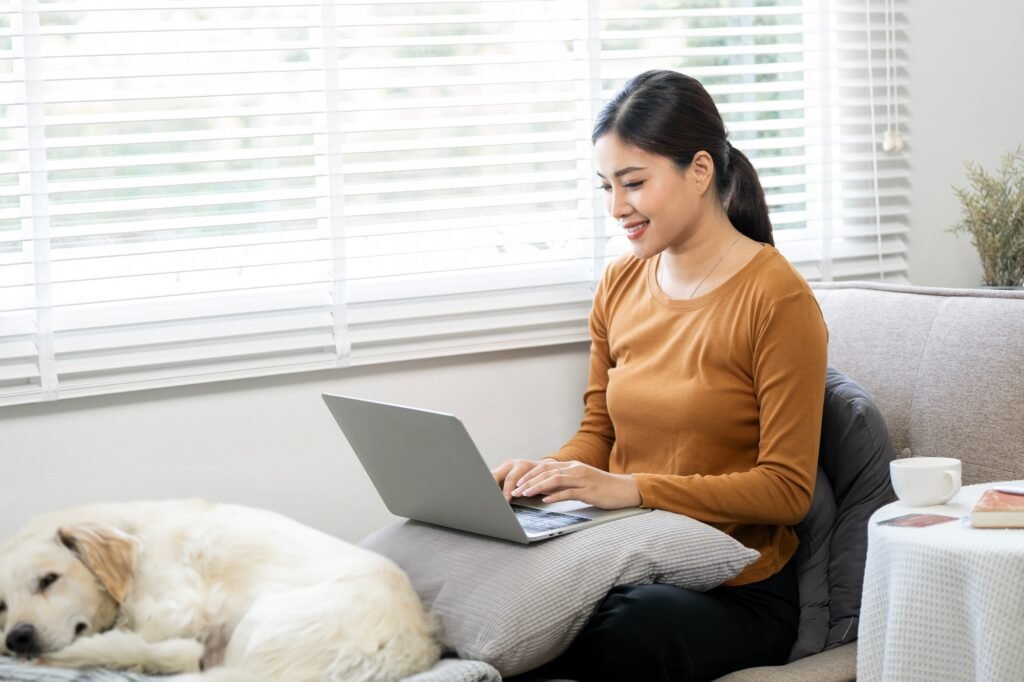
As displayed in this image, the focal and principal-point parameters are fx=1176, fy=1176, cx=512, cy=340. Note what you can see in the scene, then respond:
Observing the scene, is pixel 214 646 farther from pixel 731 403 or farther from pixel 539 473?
pixel 731 403

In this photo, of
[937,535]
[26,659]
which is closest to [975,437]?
[937,535]

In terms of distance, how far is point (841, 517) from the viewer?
1978mm

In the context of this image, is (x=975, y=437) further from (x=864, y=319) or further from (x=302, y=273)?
(x=302, y=273)

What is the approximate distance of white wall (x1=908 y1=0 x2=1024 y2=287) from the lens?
2846 mm

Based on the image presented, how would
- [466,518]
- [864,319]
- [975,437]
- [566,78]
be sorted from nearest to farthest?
[466,518], [975,437], [864,319], [566,78]

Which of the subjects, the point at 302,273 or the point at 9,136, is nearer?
the point at 9,136

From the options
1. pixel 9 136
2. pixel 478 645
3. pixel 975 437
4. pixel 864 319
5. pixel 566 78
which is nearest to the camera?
pixel 478 645

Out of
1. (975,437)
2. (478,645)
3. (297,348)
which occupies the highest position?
(297,348)

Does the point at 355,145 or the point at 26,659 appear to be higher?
the point at 355,145

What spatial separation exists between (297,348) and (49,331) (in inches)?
17.5

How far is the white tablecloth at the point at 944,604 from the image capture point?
1389 millimetres

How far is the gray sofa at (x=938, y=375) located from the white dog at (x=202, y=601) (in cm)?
57

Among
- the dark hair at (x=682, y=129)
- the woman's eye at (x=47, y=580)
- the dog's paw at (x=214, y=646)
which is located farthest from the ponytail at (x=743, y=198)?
the woman's eye at (x=47, y=580)

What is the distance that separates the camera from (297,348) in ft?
7.41
